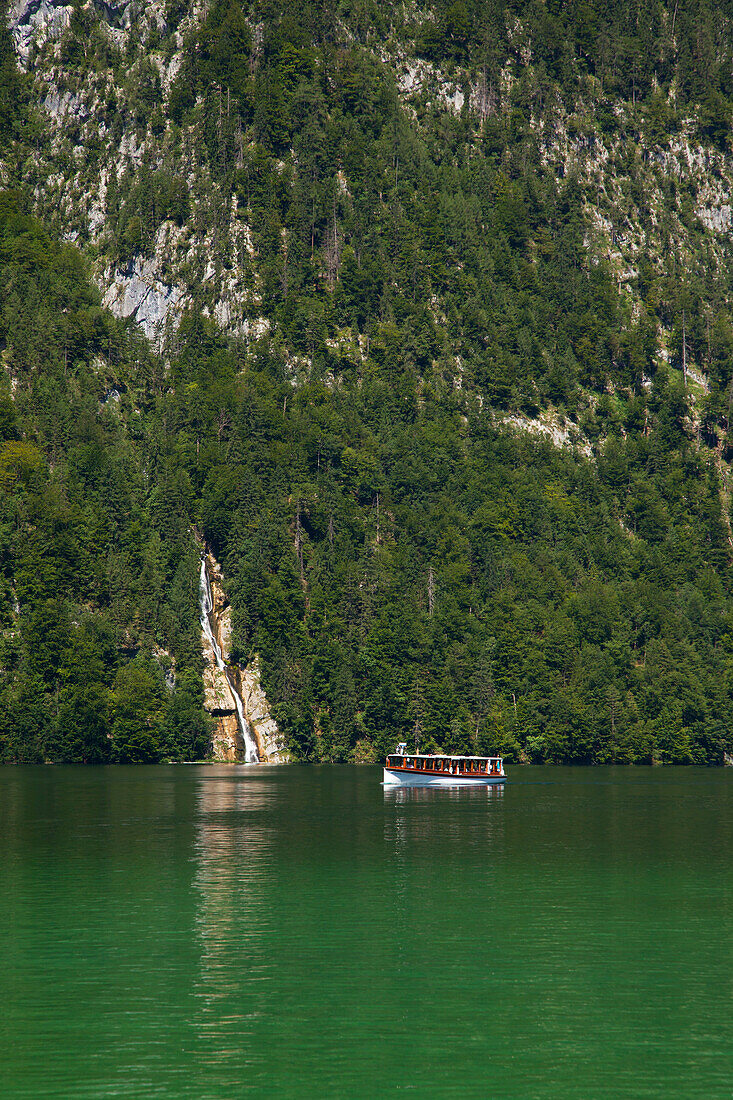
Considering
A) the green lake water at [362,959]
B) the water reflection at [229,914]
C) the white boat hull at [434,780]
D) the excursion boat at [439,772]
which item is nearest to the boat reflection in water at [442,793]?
the white boat hull at [434,780]

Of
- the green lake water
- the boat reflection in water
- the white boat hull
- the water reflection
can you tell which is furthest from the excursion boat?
the green lake water

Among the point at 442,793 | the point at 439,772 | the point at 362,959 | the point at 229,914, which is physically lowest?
the point at 442,793

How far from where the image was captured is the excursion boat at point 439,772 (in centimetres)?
16300

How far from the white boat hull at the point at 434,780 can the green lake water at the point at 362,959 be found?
2005 inches

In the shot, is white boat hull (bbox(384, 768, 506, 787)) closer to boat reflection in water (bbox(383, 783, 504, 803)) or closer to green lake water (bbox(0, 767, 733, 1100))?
boat reflection in water (bbox(383, 783, 504, 803))

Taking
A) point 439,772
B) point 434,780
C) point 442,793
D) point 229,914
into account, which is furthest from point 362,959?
point 439,772

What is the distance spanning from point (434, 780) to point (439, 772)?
4.27 ft

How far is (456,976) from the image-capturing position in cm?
5144

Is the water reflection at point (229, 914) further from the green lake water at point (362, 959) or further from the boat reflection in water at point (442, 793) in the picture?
the boat reflection in water at point (442, 793)

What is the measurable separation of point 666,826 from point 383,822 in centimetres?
2662

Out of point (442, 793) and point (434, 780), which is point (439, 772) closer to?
point (434, 780)

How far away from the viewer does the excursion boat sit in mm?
163000

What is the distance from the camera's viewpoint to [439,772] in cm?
16538

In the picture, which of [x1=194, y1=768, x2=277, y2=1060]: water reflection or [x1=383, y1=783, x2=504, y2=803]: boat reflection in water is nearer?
[x1=194, y1=768, x2=277, y2=1060]: water reflection
